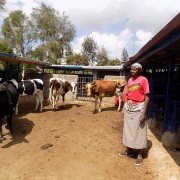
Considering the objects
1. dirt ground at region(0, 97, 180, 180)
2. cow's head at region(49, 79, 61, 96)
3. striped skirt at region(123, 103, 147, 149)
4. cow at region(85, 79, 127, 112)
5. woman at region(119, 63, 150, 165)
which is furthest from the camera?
cow's head at region(49, 79, 61, 96)

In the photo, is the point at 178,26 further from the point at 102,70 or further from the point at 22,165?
the point at 102,70

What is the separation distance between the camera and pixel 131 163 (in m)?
5.46

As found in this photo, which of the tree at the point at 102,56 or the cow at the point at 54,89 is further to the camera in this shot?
the tree at the point at 102,56

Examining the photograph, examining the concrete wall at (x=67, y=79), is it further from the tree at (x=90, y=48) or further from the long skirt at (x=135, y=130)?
the tree at (x=90, y=48)

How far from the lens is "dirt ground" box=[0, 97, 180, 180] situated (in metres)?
4.96

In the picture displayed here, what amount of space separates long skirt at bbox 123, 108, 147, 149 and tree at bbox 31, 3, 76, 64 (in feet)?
97.2

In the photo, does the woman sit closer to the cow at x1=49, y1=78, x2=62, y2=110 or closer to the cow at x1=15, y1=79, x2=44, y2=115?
the cow at x1=15, y1=79, x2=44, y2=115

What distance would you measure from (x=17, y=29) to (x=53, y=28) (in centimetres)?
525

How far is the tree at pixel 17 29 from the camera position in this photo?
1417 inches

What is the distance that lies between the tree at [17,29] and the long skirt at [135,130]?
3275 centimetres

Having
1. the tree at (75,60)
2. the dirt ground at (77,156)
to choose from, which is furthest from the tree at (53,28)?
the dirt ground at (77,156)

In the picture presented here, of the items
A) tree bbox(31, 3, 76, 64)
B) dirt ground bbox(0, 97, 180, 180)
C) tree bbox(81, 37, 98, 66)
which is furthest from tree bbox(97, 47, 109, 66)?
dirt ground bbox(0, 97, 180, 180)

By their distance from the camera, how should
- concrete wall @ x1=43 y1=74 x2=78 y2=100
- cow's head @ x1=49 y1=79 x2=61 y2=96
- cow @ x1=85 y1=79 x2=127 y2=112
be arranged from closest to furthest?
cow @ x1=85 y1=79 x2=127 y2=112 < cow's head @ x1=49 y1=79 x2=61 y2=96 < concrete wall @ x1=43 y1=74 x2=78 y2=100

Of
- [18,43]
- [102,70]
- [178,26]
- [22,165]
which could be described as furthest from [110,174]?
[18,43]
